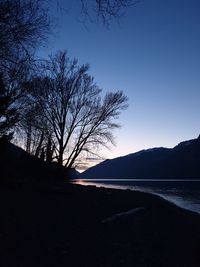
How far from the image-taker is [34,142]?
120 ft

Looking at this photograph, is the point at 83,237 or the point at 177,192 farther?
the point at 177,192

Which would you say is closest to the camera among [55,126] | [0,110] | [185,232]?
[185,232]

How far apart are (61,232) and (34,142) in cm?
2823

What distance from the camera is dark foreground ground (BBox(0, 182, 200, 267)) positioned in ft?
24.2

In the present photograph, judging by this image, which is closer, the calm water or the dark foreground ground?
the dark foreground ground

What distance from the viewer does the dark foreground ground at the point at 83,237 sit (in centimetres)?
739

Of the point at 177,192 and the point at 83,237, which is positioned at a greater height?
the point at 177,192

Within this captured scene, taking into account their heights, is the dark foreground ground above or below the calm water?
below

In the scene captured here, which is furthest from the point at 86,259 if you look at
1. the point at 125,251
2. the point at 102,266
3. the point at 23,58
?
the point at 23,58

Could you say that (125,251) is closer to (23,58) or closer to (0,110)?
(23,58)

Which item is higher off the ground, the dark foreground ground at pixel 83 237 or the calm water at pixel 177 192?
the calm water at pixel 177 192

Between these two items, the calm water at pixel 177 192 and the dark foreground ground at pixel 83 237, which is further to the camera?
the calm water at pixel 177 192

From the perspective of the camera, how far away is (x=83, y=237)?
30.0ft

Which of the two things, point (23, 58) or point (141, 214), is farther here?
point (141, 214)
